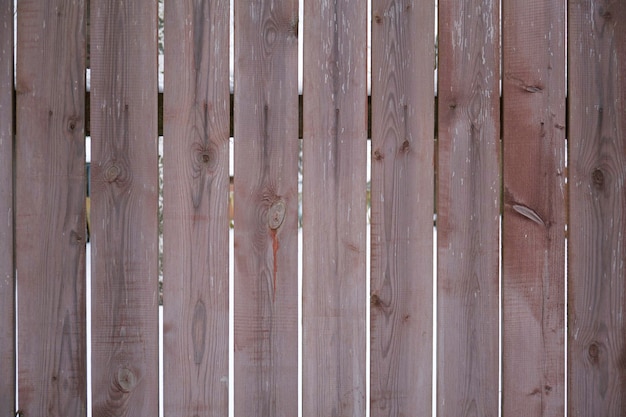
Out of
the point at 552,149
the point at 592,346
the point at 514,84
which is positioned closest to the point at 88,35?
the point at 514,84

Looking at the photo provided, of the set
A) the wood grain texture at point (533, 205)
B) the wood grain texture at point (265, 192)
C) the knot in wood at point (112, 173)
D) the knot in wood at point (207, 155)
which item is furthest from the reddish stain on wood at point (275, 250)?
the wood grain texture at point (533, 205)

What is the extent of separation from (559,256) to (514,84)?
1.88 ft

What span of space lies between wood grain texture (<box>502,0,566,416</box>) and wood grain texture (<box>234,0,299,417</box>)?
686 mm

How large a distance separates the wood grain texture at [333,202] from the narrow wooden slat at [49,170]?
27.7 inches

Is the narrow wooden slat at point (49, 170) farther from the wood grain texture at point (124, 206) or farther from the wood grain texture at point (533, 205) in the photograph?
the wood grain texture at point (533, 205)

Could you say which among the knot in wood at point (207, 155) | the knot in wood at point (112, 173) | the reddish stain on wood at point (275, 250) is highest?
the knot in wood at point (207, 155)

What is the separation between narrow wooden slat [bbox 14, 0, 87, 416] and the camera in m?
1.61

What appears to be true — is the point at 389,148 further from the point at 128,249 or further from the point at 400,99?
the point at 128,249

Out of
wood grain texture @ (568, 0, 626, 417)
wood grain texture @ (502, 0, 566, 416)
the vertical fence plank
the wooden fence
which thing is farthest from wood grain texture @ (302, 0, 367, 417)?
the vertical fence plank

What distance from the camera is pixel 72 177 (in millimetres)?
1616

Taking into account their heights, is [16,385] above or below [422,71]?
below

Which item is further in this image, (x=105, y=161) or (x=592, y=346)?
(x=592, y=346)

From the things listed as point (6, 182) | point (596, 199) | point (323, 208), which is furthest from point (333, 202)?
point (6, 182)

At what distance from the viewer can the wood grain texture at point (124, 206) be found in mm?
1614
